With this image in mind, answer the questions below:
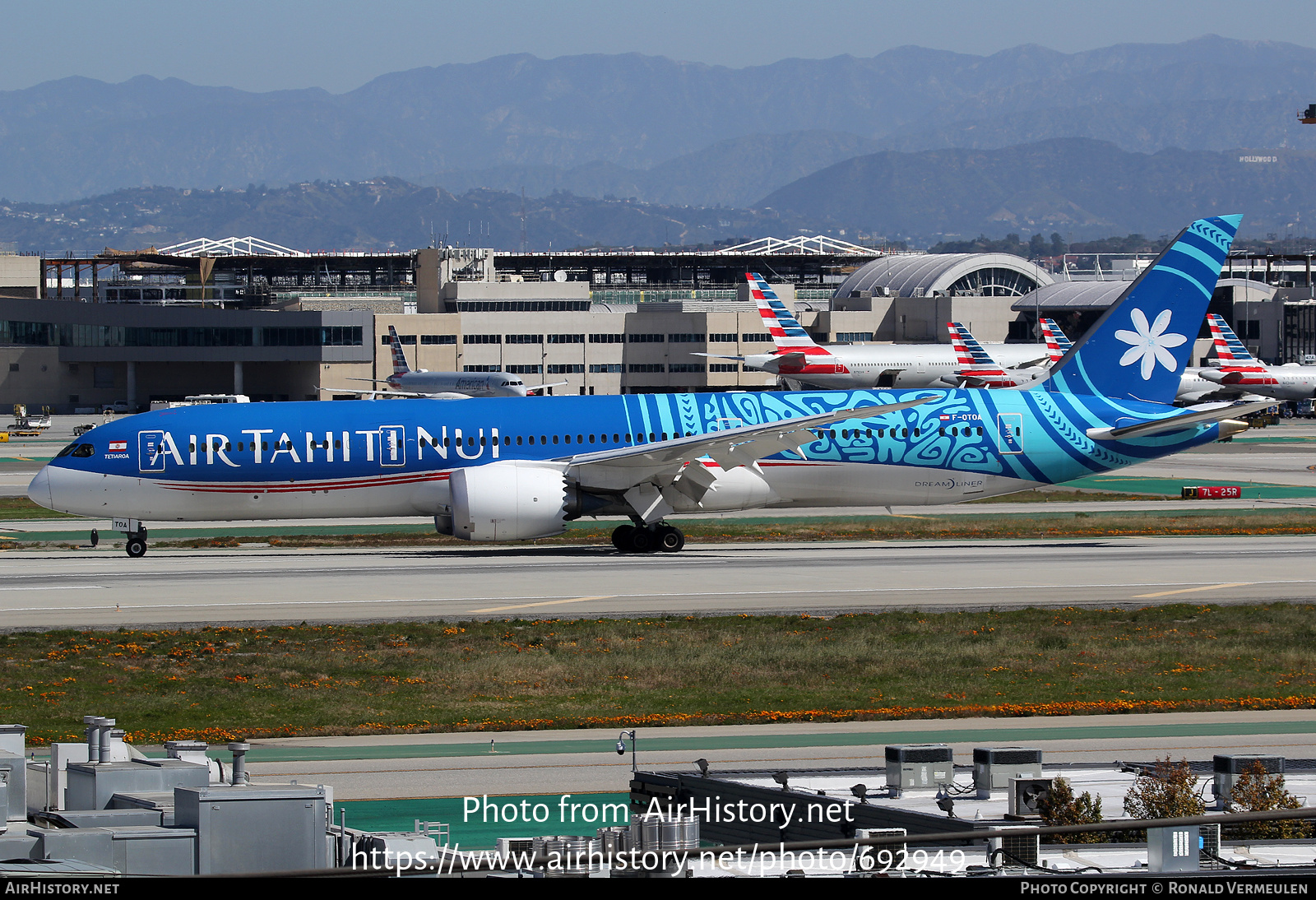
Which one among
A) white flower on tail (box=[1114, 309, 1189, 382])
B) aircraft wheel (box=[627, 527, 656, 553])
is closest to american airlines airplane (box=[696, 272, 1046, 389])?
white flower on tail (box=[1114, 309, 1189, 382])

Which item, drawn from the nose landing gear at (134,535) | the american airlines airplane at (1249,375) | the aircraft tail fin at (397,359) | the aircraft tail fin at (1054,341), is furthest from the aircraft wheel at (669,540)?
the american airlines airplane at (1249,375)

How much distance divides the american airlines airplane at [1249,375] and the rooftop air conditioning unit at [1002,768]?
116m

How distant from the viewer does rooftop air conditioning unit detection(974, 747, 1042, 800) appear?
16.1 meters

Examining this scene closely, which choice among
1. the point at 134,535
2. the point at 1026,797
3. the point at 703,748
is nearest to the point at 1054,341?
the point at 134,535

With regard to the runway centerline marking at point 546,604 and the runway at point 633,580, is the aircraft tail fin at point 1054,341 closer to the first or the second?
the runway at point 633,580

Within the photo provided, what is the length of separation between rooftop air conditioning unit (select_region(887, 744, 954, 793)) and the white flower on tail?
35.4m

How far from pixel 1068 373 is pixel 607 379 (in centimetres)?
10947

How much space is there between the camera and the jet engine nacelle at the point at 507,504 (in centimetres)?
4300

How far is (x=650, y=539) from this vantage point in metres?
45.6

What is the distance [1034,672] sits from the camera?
27125mm

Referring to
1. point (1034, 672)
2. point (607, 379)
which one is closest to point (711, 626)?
point (1034, 672)

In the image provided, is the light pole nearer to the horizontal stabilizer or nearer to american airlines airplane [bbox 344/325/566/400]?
the horizontal stabilizer

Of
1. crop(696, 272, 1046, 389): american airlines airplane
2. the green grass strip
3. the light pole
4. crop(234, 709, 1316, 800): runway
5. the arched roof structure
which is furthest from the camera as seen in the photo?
the arched roof structure
